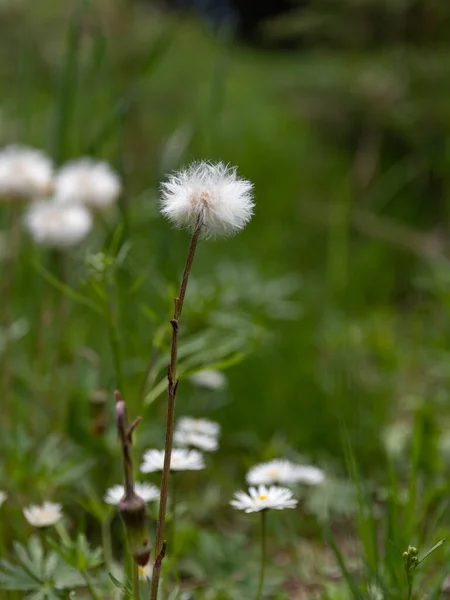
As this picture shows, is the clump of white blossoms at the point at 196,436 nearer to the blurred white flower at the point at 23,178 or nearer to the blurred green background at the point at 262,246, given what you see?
the blurred green background at the point at 262,246

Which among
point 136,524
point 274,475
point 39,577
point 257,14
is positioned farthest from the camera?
point 257,14

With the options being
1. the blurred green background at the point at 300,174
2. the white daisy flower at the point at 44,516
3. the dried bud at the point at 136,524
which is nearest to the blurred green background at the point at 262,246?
the blurred green background at the point at 300,174

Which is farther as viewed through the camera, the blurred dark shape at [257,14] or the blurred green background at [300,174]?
the blurred dark shape at [257,14]

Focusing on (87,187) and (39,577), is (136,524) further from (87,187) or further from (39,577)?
(87,187)

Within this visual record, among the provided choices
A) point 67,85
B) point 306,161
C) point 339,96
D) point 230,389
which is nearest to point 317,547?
point 230,389

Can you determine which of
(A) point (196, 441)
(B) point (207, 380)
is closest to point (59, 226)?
(B) point (207, 380)

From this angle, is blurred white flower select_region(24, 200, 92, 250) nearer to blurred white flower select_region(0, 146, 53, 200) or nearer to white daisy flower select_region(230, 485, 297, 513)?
blurred white flower select_region(0, 146, 53, 200)

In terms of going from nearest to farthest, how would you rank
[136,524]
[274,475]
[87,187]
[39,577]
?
[136,524]
[39,577]
[274,475]
[87,187]
